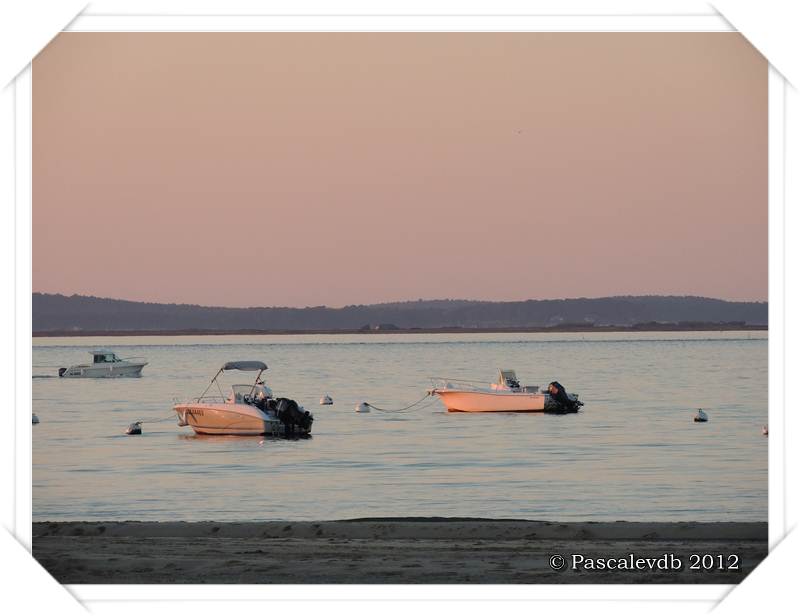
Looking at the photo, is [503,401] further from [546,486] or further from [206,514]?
[206,514]

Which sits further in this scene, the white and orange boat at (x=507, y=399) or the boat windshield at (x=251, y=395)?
the white and orange boat at (x=507, y=399)

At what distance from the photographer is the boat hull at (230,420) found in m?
18.5

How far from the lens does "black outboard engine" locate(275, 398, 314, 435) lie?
19047 millimetres

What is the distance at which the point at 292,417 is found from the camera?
62.7 feet

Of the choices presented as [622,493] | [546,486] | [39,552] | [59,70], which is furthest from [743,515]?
[59,70]

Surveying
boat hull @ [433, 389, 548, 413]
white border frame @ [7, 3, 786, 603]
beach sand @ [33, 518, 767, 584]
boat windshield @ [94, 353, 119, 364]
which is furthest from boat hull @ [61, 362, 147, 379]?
white border frame @ [7, 3, 786, 603]

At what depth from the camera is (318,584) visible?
23.7 feet

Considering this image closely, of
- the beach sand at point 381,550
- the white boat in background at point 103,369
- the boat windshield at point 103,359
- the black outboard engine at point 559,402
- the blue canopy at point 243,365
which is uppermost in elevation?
→ the boat windshield at point 103,359

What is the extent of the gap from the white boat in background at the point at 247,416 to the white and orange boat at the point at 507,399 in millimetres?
5484

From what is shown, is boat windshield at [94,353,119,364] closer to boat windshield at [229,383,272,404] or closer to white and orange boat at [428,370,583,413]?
white and orange boat at [428,370,583,413]

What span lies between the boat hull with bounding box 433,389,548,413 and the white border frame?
55.1 feet

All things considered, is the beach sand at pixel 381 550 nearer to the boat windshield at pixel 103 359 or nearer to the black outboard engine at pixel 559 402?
the black outboard engine at pixel 559 402
